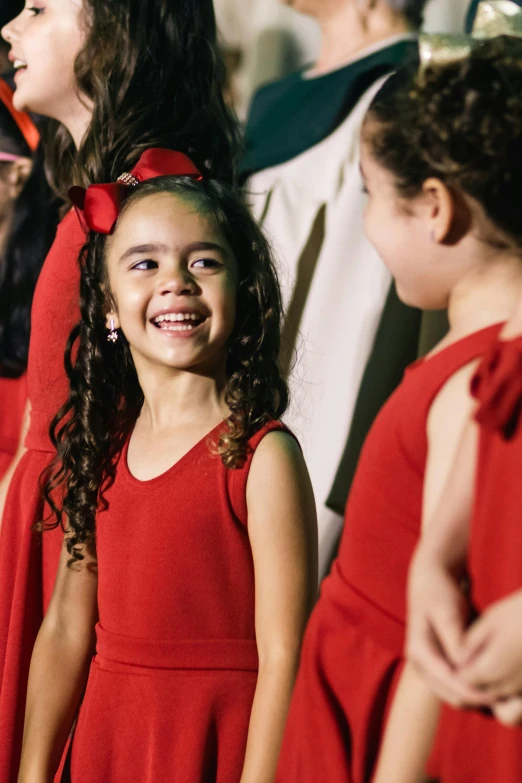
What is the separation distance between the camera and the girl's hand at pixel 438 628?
0.74 m

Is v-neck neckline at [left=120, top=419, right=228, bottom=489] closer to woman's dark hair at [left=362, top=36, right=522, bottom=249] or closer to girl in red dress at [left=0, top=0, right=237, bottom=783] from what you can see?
girl in red dress at [left=0, top=0, right=237, bottom=783]

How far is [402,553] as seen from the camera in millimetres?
963

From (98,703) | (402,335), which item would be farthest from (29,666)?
(402,335)

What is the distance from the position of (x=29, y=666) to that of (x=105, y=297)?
0.55 metres

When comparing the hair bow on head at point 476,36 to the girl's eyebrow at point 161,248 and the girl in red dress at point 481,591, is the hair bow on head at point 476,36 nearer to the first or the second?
the girl in red dress at point 481,591

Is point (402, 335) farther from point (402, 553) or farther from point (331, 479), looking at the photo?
point (402, 553)

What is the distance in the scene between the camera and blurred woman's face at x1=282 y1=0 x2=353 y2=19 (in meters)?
2.24

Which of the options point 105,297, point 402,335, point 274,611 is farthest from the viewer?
point 402,335

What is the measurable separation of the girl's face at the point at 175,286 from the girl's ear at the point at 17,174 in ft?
3.59

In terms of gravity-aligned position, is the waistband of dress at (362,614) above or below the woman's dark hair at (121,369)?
below

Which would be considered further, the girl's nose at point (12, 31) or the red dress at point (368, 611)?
the girl's nose at point (12, 31)

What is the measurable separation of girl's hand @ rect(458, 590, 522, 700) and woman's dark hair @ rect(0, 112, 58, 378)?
166cm

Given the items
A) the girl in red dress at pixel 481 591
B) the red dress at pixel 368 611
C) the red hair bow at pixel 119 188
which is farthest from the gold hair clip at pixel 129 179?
the girl in red dress at pixel 481 591

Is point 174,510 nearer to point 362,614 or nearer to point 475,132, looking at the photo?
point 362,614
